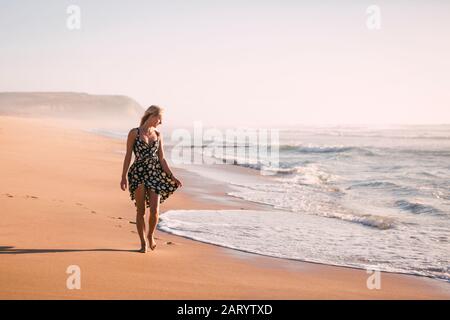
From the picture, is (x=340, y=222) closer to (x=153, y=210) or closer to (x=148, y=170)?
(x=153, y=210)

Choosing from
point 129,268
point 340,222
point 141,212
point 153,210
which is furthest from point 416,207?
point 129,268

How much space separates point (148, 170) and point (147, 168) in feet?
0.09

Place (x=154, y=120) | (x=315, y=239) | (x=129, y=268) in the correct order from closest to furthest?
1. (x=129, y=268)
2. (x=154, y=120)
3. (x=315, y=239)

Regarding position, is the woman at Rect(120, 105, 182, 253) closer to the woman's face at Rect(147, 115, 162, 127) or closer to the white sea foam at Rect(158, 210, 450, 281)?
the woman's face at Rect(147, 115, 162, 127)

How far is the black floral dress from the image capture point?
5.64 metres

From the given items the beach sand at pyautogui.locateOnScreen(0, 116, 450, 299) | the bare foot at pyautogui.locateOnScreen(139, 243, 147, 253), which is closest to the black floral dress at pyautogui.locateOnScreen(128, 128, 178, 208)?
the bare foot at pyautogui.locateOnScreen(139, 243, 147, 253)

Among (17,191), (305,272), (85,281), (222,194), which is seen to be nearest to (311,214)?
(222,194)

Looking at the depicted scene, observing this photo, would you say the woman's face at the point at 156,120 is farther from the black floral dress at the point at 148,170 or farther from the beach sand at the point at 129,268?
the beach sand at the point at 129,268

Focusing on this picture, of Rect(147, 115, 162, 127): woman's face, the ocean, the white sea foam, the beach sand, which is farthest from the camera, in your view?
the ocean

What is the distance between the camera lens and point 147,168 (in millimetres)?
5652
